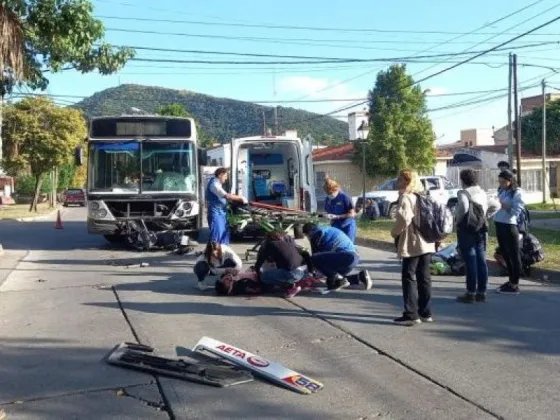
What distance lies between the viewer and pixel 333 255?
9.16 meters

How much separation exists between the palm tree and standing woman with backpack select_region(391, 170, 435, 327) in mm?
6677

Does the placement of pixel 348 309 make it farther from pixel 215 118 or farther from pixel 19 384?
pixel 215 118

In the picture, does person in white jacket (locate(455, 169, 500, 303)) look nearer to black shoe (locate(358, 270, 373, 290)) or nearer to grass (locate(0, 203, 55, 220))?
black shoe (locate(358, 270, 373, 290))

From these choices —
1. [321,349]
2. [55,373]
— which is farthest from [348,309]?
[55,373]

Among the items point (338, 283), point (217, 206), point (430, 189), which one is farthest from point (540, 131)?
point (338, 283)

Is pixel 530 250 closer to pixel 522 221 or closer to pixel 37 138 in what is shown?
pixel 522 221

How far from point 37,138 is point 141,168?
2674 centimetres

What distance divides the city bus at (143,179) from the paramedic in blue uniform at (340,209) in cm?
568

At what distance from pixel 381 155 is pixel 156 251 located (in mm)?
25928

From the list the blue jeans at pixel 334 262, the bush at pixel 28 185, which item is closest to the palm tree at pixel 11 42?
the blue jeans at pixel 334 262

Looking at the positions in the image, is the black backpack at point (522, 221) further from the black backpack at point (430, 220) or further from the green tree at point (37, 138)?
the green tree at point (37, 138)

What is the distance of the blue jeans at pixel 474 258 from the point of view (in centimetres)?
859

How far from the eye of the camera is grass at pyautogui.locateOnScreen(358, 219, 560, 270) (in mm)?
11920

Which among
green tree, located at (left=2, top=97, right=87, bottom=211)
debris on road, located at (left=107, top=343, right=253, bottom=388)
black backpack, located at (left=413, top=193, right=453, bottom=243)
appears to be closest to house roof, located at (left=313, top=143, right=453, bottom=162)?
green tree, located at (left=2, top=97, right=87, bottom=211)
